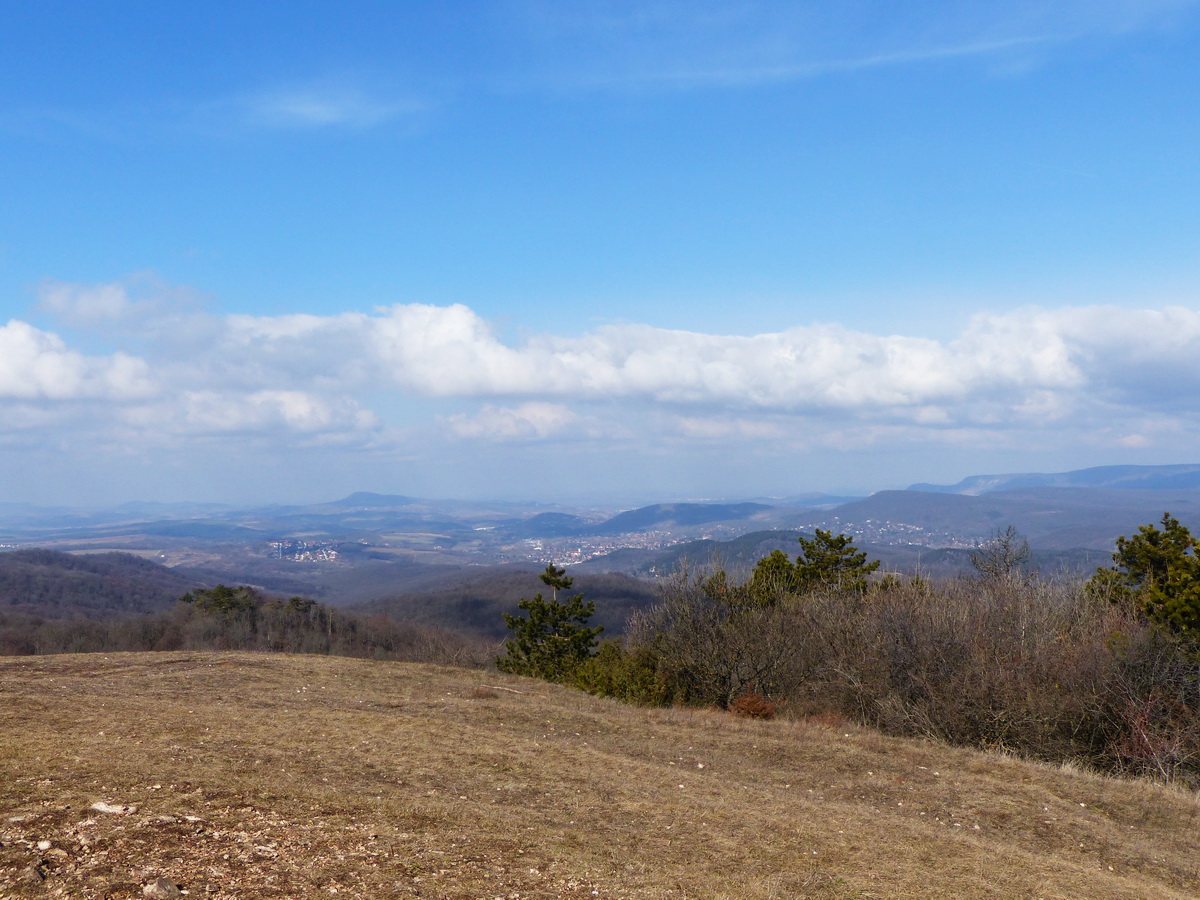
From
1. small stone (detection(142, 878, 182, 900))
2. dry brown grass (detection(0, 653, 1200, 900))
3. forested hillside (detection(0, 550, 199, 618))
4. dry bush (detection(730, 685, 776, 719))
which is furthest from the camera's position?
forested hillside (detection(0, 550, 199, 618))

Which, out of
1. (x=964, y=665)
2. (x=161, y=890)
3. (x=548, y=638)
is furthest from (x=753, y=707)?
(x=161, y=890)

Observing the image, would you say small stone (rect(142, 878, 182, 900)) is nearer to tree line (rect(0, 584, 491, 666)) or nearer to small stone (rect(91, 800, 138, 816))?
small stone (rect(91, 800, 138, 816))

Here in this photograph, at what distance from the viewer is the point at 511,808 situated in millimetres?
11148

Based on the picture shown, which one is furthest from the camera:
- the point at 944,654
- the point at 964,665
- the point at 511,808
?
the point at 944,654

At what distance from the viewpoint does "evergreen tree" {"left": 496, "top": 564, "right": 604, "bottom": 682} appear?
36875mm

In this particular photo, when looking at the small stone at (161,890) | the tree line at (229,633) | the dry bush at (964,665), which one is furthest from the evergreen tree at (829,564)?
the tree line at (229,633)

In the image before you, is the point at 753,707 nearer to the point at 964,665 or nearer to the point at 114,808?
the point at 964,665

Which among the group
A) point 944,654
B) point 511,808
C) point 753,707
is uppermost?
point 511,808

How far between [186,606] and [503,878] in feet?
312

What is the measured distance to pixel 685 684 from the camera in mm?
29375

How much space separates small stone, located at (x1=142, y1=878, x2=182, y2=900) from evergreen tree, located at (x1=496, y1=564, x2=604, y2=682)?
29.2 m

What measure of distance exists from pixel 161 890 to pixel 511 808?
514cm

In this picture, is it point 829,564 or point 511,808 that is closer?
point 511,808

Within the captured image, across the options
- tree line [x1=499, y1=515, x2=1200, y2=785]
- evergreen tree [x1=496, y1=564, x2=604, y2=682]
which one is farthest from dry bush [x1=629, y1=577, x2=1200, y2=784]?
evergreen tree [x1=496, y1=564, x2=604, y2=682]
